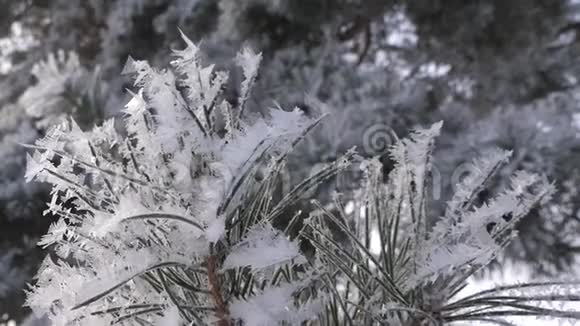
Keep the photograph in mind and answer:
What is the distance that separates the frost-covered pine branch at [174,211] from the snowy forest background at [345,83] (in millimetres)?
255

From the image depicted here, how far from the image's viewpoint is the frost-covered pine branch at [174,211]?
0.32 meters

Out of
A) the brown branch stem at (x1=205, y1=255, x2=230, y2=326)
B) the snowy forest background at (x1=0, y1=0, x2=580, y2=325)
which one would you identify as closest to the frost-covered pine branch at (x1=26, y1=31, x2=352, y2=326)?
the brown branch stem at (x1=205, y1=255, x2=230, y2=326)

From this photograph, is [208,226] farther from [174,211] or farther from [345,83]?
[345,83]

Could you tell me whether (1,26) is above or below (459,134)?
above

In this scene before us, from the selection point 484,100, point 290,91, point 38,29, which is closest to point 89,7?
point 38,29

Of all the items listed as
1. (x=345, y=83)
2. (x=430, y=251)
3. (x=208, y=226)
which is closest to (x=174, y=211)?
(x=208, y=226)

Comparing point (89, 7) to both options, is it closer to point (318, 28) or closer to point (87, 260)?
point (318, 28)

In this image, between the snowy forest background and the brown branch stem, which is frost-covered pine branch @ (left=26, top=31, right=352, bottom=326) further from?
the snowy forest background

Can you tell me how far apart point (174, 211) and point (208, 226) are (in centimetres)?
2

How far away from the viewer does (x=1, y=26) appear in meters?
2.62

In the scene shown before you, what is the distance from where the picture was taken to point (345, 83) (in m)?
1.64

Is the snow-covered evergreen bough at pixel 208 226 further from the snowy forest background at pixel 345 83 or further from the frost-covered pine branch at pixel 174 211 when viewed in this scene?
the snowy forest background at pixel 345 83

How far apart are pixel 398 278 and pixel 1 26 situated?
2.66 metres

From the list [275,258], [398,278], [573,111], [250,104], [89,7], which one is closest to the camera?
[275,258]
